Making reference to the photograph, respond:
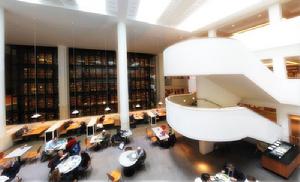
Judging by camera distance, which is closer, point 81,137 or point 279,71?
point 279,71

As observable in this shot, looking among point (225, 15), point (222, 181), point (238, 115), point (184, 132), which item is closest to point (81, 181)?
point (184, 132)

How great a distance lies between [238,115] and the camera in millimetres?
6273

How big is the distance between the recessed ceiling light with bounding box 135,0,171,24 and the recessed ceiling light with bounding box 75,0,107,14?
220 centimetres

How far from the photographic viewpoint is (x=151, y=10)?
9.61 meters

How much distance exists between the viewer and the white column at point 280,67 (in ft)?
26.3

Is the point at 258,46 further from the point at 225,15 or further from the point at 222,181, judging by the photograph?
the point at 222,181

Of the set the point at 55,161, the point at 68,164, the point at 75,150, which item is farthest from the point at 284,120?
the point at 55,161

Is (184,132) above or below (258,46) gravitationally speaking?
below

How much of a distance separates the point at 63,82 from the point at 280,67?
17.6 meters

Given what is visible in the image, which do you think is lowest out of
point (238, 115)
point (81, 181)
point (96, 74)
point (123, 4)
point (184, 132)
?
point (81, 181)

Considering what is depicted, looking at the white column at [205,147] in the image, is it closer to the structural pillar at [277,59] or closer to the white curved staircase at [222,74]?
the white curved staircase at [222,74]

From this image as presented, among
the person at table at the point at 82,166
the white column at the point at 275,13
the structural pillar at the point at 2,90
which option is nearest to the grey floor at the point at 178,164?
the person at table at the point at 82,166

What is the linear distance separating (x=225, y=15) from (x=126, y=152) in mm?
11001

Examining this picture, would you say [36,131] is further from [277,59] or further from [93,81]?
[277,59]
